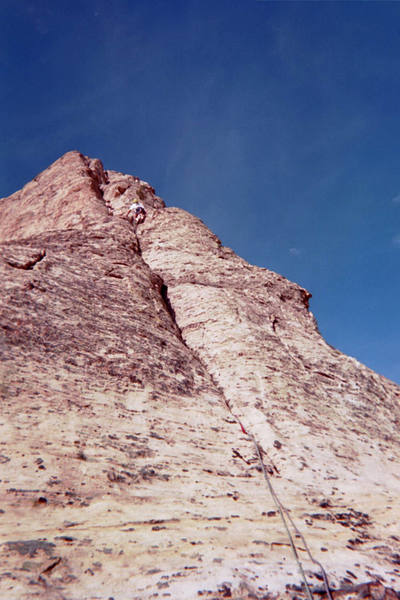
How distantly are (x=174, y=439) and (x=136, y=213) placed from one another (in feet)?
50.4

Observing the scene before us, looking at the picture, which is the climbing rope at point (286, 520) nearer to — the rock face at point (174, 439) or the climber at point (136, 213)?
the rock face at point (174, 439)

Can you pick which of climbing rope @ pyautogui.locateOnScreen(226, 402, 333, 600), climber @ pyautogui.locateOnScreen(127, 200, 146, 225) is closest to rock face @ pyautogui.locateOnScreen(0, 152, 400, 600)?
climbing rope @ pyautogui.locateOnScreen(226, 402, 333, 600)

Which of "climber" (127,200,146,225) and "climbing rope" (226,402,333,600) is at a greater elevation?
"climber" (127,200,146,225)

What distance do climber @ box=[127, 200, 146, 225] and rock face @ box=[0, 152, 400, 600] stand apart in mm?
4933

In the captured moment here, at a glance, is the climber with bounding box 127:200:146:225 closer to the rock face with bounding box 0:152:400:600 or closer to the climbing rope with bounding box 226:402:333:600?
the rock face with bounding box 0:152:400:600

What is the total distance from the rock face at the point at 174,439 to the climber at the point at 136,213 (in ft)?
16.2

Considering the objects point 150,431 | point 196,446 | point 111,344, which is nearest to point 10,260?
point 111,344

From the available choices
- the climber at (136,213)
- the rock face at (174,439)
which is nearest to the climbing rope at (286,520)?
the rock face at (174,439)

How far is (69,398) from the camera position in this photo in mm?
6891

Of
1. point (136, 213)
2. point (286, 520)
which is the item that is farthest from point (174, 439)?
point (136, 213)

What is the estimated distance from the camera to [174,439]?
697 centimetres

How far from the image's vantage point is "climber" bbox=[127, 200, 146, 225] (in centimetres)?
2011

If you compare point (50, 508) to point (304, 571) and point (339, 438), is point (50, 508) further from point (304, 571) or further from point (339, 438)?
point (339, 438)

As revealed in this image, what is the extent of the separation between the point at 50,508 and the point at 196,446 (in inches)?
115
